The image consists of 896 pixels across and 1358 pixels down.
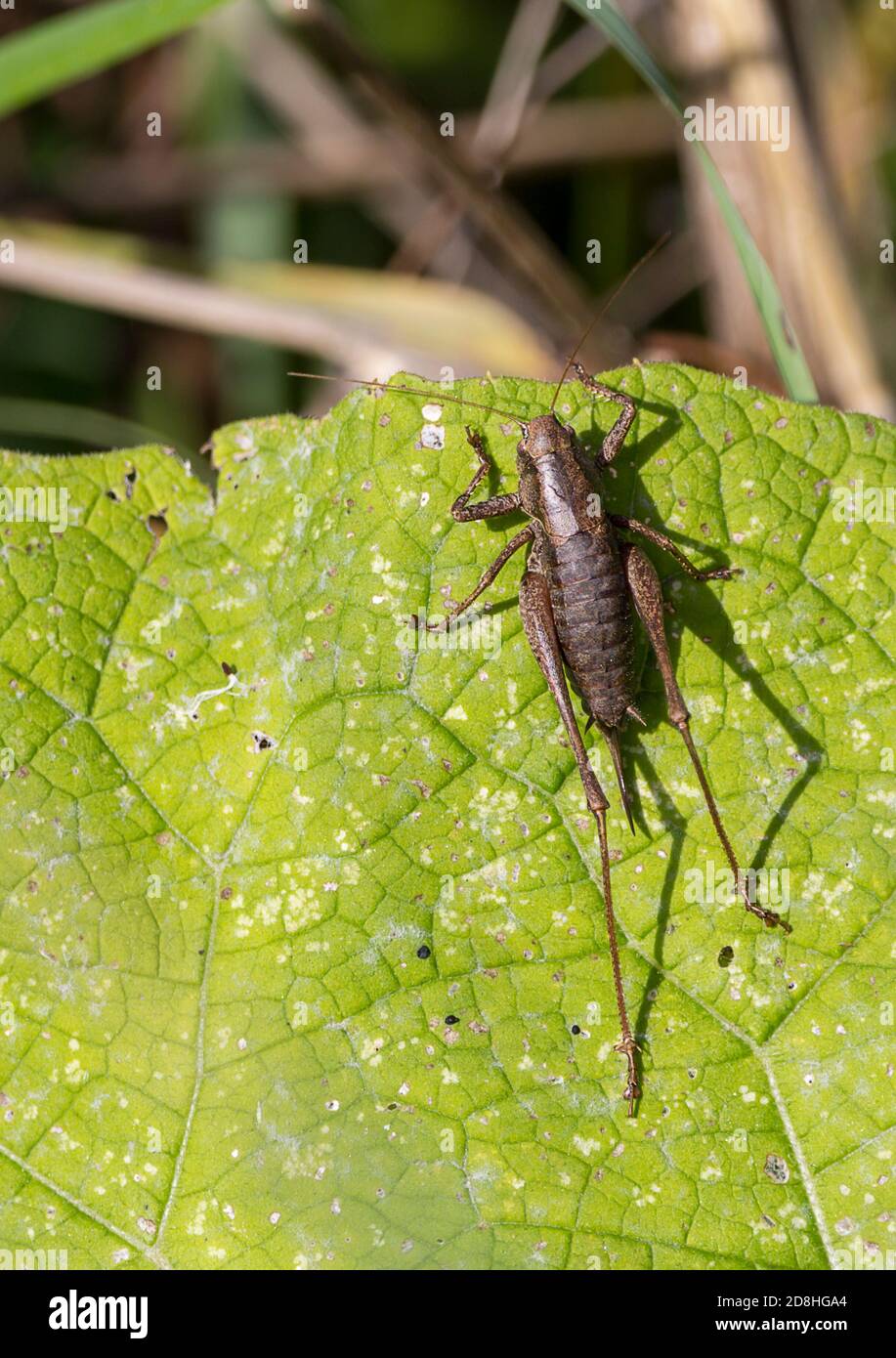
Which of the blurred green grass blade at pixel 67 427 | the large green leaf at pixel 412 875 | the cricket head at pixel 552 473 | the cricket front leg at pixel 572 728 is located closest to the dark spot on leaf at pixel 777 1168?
the large green leaf at pixel 412 875

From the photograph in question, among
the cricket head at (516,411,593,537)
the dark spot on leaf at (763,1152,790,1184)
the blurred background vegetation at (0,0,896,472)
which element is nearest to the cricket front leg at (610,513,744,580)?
the cricket head at (516,411,593,537)

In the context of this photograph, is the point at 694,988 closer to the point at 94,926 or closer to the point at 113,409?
the point at 94,926

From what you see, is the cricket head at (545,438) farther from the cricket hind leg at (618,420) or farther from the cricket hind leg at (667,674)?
the cricket hind leg at (667,674)

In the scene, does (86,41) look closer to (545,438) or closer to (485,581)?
(545,438)

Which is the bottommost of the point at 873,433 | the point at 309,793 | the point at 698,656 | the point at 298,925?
the point at 298,925
